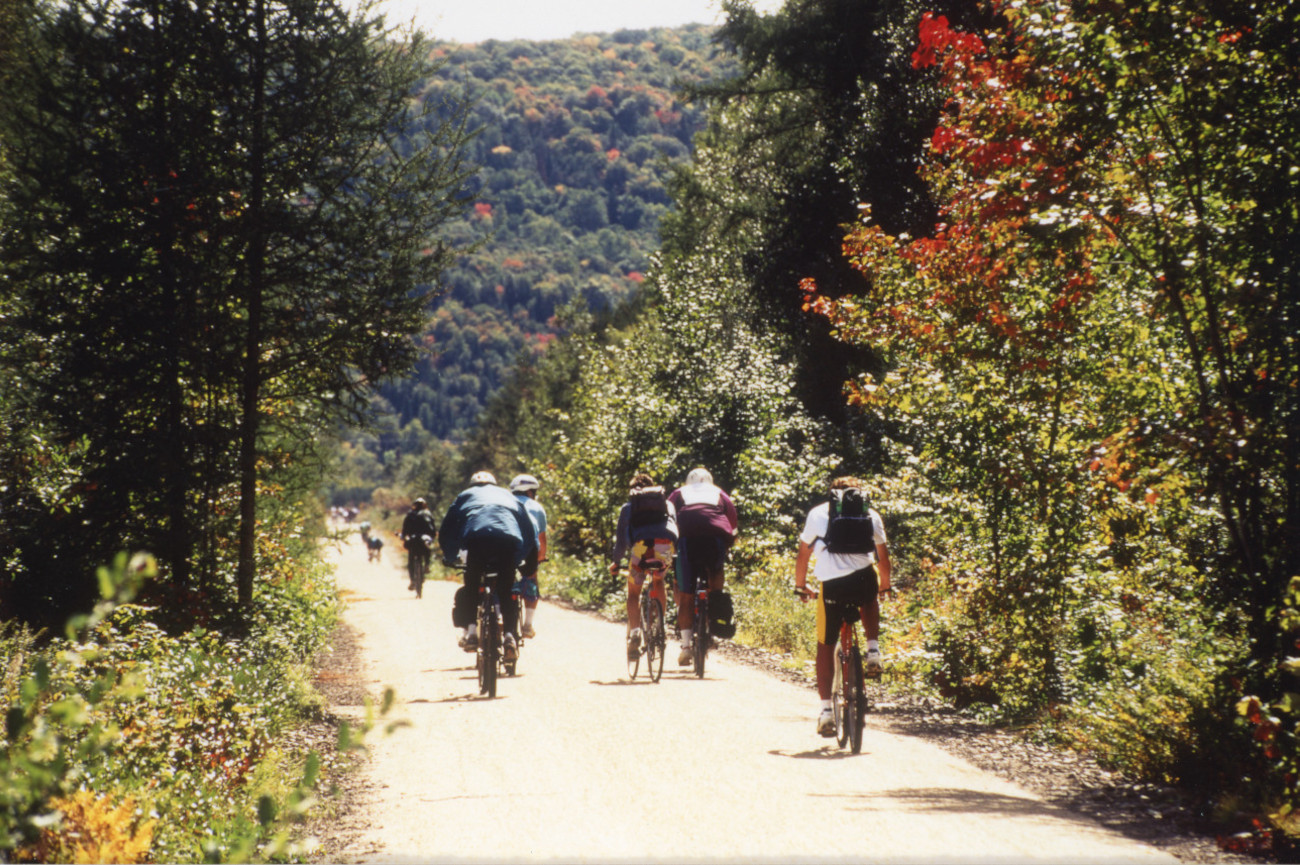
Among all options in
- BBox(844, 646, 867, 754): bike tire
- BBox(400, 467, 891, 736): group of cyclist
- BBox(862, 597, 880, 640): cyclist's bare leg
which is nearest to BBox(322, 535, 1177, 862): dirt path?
BBox(844, 646, 867, 754): bike tire

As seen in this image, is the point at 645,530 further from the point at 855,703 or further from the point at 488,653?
the point at 855,703

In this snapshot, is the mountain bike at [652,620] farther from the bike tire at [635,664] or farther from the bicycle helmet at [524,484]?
the bicycle helmet at [524,484]

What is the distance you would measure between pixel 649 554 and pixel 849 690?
417 cm

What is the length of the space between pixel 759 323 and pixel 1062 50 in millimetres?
18786

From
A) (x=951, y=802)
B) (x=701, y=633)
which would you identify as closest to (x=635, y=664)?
(x=701, y=633)

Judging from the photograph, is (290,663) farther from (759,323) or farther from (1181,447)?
(759,323)

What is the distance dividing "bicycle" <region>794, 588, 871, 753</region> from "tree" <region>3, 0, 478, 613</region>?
22.2ft

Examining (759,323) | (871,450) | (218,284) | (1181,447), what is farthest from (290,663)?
(759,323)

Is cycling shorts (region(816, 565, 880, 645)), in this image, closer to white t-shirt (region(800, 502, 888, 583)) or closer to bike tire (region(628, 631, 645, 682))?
white t-shirt (region(800, 502, 888, 583))

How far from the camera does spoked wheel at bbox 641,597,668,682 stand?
11070mm

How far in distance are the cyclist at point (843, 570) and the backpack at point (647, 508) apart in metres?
3.66

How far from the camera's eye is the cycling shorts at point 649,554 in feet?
37.6

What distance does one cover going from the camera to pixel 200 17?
1105 centimetres

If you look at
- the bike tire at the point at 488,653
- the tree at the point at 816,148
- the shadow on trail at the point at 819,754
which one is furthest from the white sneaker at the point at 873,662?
the tree at the point at 816,148
